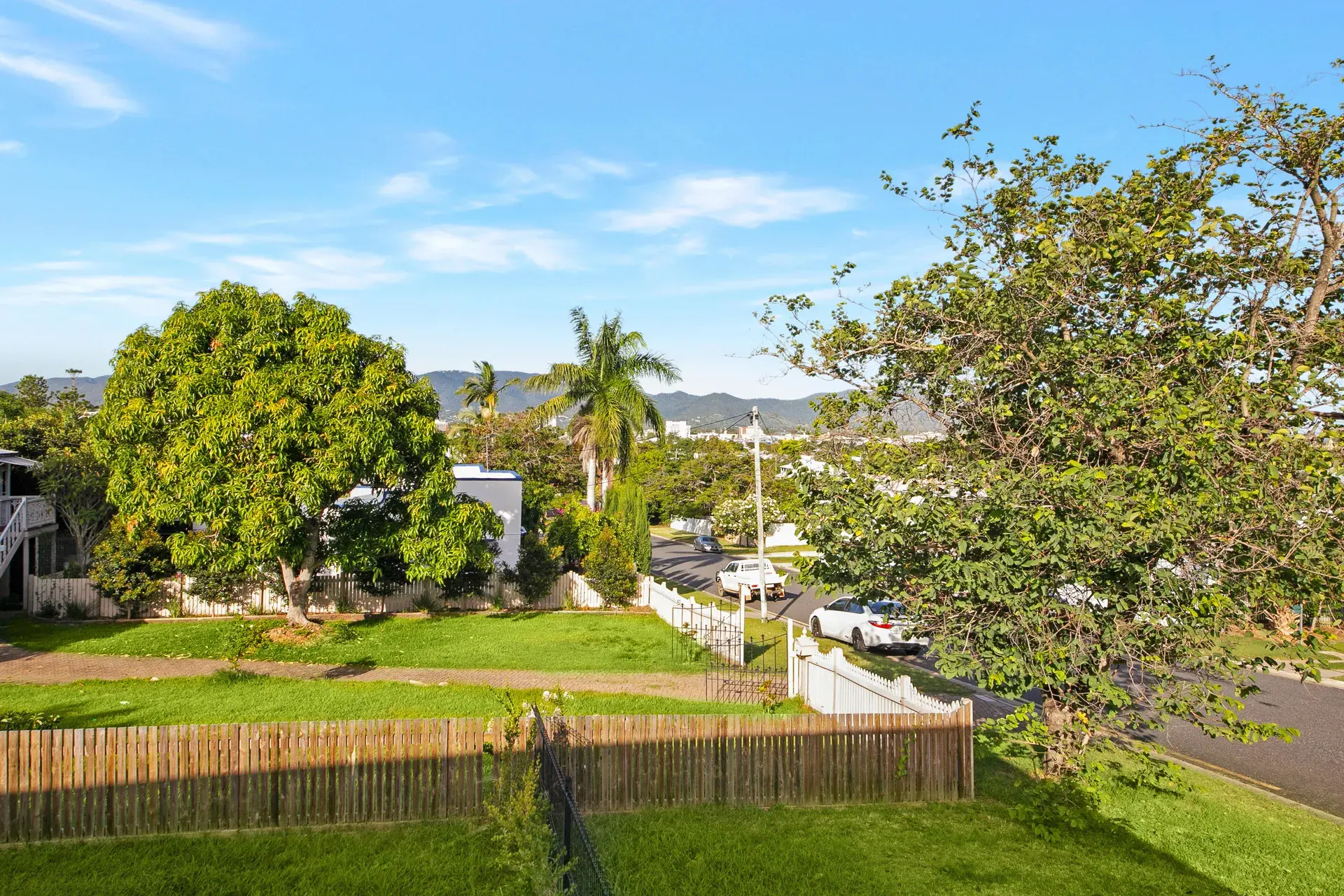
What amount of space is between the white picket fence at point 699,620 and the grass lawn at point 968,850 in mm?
8452

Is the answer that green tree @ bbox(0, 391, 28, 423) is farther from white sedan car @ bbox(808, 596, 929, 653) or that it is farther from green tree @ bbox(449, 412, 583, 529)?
white sedan car @ bbox(808, 596, 929, 653)

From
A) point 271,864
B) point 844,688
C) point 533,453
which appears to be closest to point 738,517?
point 533,453

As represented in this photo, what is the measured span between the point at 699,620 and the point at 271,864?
49.7ft

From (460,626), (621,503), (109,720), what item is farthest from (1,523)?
(621,503)

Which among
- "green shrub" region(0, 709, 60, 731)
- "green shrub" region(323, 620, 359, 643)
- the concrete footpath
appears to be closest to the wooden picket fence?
"green shrub" region(0, 709, 60, 731)

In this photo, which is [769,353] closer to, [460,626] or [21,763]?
[21,763]

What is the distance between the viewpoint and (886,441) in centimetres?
1030

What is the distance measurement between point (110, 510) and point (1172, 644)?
98.3 feet

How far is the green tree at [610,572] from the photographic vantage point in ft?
87.2

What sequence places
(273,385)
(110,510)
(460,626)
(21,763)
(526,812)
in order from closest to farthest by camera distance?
(526,812) → (21,763) → (273,385) → (460,626) → (110,510)

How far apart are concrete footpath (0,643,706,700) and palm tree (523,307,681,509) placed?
1669cm

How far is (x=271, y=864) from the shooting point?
7965mm

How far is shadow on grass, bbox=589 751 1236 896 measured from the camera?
7719 mm

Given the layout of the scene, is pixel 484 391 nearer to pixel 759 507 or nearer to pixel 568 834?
pixel 759 507
